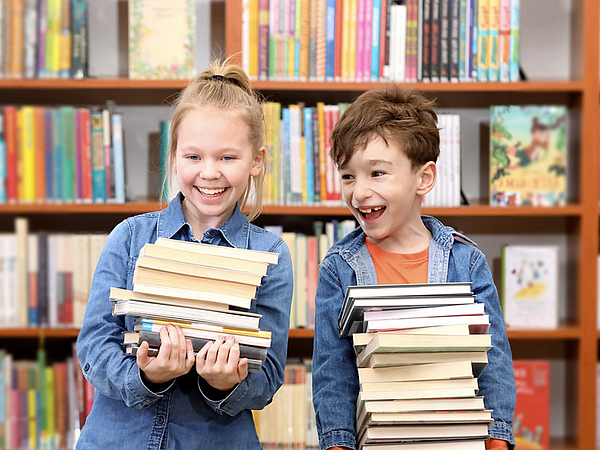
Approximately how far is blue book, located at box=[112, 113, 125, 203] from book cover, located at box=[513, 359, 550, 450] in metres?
1.57

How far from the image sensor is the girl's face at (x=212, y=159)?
1141mm

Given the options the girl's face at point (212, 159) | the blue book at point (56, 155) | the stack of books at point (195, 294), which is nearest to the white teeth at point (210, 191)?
the girl's face at point (212, 159)

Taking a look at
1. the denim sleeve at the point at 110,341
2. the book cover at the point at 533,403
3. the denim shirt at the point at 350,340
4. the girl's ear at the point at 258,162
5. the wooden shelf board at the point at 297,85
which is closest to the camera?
the denim sleeve at the point at 110,341

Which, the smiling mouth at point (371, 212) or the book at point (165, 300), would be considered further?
the smiling mouth at point (371, 212)

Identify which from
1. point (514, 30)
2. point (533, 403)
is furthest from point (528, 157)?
point (533, 403)

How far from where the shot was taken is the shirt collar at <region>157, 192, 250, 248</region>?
1190 millimetres

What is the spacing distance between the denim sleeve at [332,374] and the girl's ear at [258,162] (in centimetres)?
24

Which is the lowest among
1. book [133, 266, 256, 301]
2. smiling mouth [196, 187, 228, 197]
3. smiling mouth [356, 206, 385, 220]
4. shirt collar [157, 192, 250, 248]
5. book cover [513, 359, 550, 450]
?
book cover [513, 359, 550, 450]

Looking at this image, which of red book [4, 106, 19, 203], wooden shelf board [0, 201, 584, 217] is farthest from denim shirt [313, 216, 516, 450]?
red book [4, 106, 19, 203]

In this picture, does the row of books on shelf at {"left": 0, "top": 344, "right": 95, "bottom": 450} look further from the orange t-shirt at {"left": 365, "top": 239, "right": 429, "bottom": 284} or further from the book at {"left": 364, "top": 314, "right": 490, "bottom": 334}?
the book at {"left": 364, "top": 314, "right": 490, "bottom": 334}

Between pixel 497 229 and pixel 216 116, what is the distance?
1.66 meters

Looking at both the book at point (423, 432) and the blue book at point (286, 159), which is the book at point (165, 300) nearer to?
the book at point (423, 432)

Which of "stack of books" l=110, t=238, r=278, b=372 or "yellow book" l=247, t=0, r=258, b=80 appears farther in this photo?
"yellow book" l=247, t=0, r=258, b=80

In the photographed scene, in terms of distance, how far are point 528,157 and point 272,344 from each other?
1504mm
